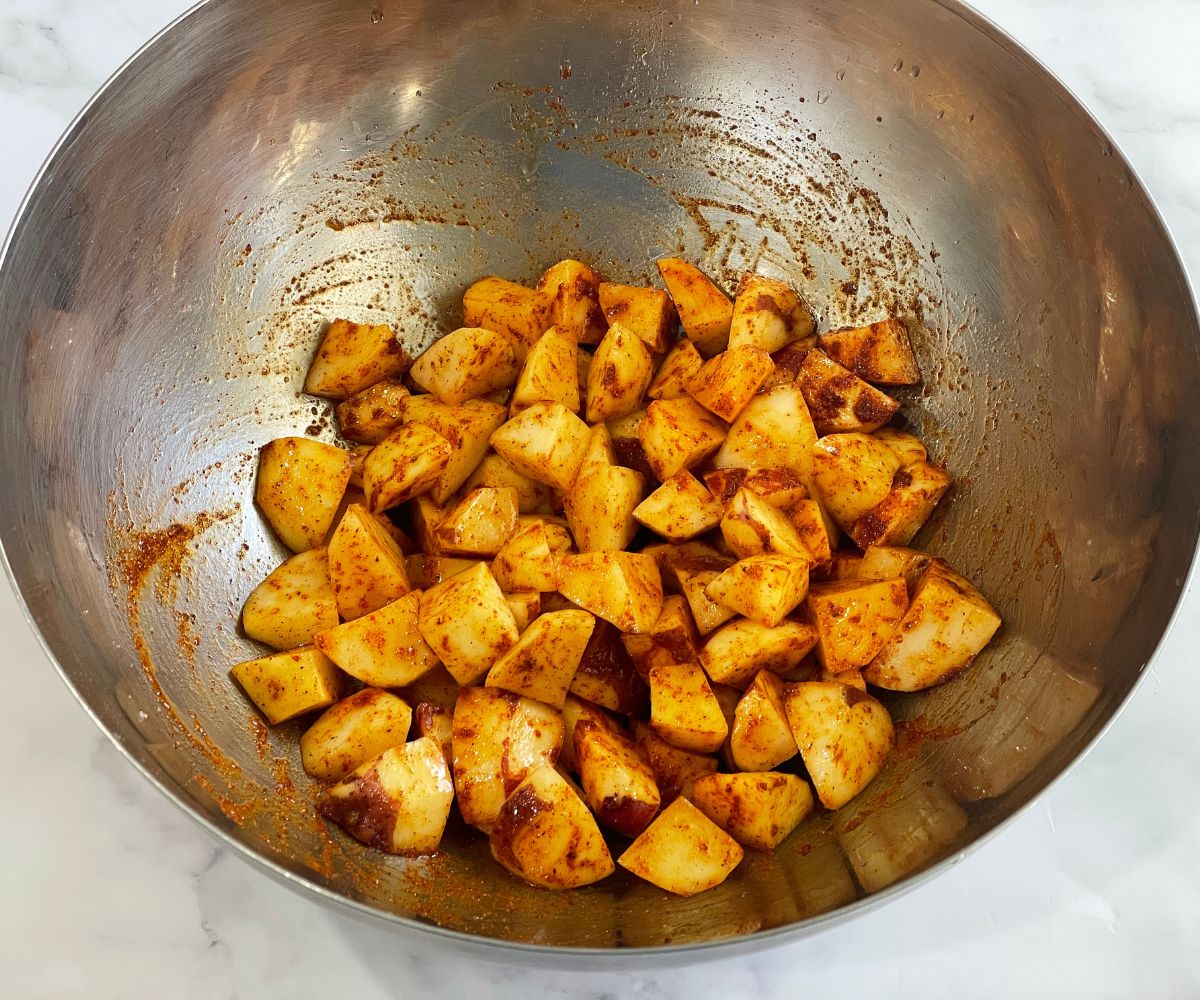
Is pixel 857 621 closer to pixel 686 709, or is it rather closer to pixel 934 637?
pixel 934 637

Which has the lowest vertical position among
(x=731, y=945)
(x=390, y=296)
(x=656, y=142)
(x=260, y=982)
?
(x=260, y=982)

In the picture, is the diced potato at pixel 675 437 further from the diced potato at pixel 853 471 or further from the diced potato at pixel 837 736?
the diced potato at pixel 837 736

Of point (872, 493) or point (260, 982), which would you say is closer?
point (260, 982)

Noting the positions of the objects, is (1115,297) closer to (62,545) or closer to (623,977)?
(623,977)

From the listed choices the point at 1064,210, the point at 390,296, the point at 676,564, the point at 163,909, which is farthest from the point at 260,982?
the point at 1064,210

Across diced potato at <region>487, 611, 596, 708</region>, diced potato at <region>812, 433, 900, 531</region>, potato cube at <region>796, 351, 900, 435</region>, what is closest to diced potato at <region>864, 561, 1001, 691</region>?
diced potato at <region>812, 433, 900, 531</region>

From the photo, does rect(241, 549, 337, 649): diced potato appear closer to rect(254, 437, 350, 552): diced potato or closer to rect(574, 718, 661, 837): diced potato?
rect(254, 437, 350, 552): diced potato

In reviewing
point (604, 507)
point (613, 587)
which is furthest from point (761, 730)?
point (604, 507)
